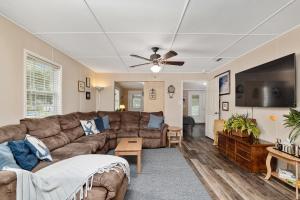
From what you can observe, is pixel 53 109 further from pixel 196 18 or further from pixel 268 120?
pixel 268 120

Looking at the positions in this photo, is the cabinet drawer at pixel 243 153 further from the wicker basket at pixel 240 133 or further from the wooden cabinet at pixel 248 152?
the wicker basket at pixel 240 133

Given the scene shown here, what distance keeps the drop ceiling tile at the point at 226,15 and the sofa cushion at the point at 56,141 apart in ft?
9.10

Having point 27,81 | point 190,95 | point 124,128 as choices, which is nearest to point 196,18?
point 27,81

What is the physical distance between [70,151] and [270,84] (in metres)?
3.59

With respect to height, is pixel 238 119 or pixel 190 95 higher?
pixel 190 95

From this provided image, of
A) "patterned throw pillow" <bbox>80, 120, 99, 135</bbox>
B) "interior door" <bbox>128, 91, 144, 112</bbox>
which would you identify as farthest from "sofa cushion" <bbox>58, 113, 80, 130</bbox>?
"interior door" <bbox>128, 91, 144, 112</bbox>

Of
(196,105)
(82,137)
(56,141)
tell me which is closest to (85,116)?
(82,137)

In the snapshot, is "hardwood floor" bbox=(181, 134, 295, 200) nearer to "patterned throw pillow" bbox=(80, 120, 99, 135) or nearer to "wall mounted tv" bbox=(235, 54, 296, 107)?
"wall mounted tv" bbox=(235, 54, 296, 107)

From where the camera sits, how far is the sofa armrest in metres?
1.38

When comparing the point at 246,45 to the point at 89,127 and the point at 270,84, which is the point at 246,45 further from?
the point at 89,127

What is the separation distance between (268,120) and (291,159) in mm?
1179

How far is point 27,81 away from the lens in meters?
3.21

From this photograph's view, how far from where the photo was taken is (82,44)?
376 centimetres

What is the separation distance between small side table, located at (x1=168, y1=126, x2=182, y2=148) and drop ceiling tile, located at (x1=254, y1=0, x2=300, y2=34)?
3396 mm
